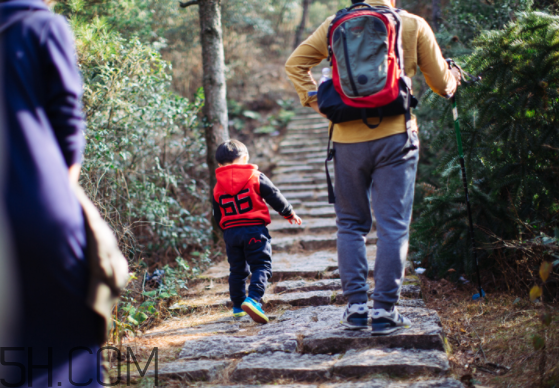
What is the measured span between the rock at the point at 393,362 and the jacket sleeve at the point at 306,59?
1.48 metres

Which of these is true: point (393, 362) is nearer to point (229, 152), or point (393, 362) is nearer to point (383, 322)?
point (383, 322)

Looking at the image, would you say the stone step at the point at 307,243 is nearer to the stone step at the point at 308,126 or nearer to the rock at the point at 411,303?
the rock at the point at 411,303

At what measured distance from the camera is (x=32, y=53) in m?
1.23

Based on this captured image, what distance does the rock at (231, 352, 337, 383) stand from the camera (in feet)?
7.51

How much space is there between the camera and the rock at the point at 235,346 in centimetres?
264

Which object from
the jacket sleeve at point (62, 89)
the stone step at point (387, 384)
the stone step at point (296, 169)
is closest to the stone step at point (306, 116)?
the stone step at point (296, 169)

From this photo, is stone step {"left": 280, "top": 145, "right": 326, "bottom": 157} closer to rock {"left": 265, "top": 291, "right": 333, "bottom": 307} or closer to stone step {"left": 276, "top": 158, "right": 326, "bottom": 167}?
stone step {"left": 276, "top": 158, "right": 326, "bottom": 167}

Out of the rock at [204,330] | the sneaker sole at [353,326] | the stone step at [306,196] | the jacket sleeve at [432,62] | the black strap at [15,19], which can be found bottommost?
the stone step at [306,196]

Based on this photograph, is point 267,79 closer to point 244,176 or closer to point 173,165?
point 173,165


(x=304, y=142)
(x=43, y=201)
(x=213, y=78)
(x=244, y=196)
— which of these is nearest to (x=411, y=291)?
(x=244, y=196)

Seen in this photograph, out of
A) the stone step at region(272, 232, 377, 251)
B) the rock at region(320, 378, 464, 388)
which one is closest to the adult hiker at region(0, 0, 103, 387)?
the rock at region(320, 378, 464, 388)

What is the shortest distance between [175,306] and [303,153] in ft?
16.1

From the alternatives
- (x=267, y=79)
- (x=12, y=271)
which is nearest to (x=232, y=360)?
(x=12, y=271)

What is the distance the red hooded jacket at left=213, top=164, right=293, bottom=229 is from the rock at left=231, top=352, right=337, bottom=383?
120 cm
